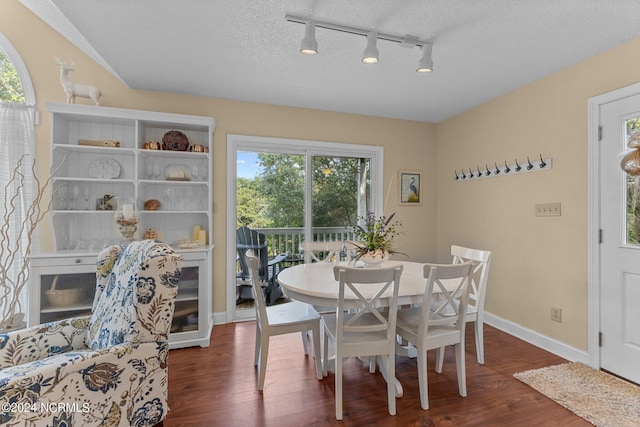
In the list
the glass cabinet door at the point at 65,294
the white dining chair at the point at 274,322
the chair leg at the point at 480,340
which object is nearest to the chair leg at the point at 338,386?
the white dining chair at the point at 274,322

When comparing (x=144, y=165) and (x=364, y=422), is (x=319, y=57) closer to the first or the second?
(x=144, y=165)

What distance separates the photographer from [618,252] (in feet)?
7.57

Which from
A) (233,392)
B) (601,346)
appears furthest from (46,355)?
(601,346)

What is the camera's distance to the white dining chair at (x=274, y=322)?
2125 mm

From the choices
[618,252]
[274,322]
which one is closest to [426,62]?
[618,252]

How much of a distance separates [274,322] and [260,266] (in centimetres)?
150

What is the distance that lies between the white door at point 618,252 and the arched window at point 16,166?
460 centimetres

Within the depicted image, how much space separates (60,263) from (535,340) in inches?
167

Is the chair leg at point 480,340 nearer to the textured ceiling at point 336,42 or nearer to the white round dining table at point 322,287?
the white round dining table at point 322,287

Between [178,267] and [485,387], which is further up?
[178,267]

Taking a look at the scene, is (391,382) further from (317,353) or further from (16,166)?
(16,166)

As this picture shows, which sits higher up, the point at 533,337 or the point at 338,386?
the point at 338,386

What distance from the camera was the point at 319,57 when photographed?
2500 millimetres

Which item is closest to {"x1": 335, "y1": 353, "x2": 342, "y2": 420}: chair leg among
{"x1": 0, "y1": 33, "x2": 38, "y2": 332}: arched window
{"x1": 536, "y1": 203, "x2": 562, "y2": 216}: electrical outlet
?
{"x1": 536, "y1": 203, "x2": 562, "y2": 216}: electrical outlet
